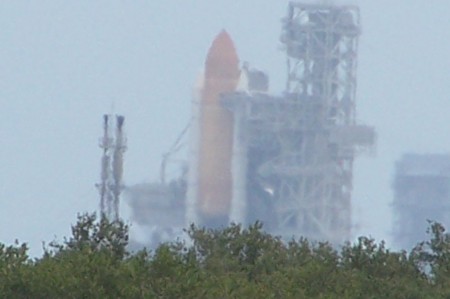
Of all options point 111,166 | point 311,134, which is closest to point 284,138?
point 311,134

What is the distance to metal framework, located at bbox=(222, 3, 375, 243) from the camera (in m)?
192

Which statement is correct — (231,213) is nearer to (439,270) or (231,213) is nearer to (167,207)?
(167,207)

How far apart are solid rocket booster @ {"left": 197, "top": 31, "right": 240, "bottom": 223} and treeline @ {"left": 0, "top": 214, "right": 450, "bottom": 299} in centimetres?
11487

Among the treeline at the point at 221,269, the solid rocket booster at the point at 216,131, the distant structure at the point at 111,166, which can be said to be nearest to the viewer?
the treeline at the point at 221,269

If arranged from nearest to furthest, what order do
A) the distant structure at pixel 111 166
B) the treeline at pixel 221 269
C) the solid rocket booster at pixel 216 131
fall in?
the treeline at pixel 221 269 → the distant structure at pixel 111 166 → the solid rocket booster at pixel 216 131

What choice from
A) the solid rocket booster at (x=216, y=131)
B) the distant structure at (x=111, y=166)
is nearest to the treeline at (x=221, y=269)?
the distant structure at (x=111, y=166)

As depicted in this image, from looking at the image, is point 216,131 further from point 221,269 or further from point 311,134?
point 221,269

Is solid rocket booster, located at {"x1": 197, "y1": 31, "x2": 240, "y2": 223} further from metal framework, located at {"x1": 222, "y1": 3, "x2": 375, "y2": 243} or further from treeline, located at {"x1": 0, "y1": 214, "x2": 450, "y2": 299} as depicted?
treeline, located at {"x1": 0, "y1": 214, "x2": 450, "y2": 299}

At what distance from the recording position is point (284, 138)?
646 feet

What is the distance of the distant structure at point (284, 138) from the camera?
187 metres

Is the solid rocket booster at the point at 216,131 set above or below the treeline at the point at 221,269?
above

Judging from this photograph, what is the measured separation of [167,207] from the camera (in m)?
198

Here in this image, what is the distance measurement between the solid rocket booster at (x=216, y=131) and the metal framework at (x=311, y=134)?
2622mm

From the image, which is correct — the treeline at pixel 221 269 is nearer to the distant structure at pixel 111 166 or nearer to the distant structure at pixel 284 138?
the distant structure at pixel 111 166
